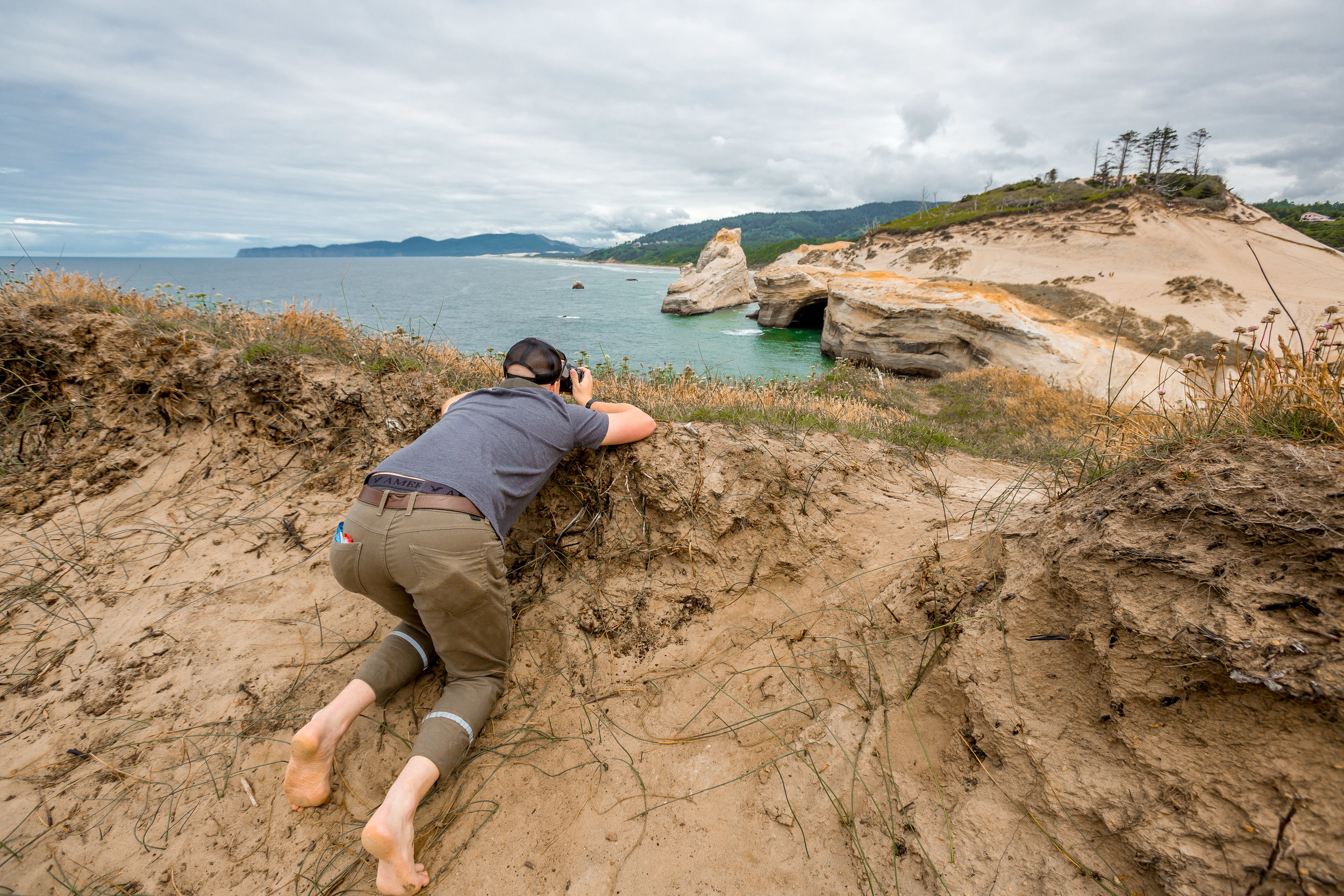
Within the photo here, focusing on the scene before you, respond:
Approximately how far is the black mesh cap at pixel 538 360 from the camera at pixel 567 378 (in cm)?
16

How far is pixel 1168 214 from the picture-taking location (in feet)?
80.0

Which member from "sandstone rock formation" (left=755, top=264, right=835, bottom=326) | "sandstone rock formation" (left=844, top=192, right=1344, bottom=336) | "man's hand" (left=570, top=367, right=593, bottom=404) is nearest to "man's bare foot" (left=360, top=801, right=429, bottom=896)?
"man's hand" (left=570, top=367, right=593, bottom=404)

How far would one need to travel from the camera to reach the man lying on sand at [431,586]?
1949mm

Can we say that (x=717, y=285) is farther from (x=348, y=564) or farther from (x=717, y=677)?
(x=348, y=564)

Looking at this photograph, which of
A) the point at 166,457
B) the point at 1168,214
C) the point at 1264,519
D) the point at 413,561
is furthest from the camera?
the point at 1168,214

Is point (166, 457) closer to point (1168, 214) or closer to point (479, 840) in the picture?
point (479, 840)

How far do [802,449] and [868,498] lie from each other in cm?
57

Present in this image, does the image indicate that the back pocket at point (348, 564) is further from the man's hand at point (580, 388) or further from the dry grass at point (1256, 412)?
the dry grass at point (1256, 412)

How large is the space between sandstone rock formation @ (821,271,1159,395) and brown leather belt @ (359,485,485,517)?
19024 millimetres

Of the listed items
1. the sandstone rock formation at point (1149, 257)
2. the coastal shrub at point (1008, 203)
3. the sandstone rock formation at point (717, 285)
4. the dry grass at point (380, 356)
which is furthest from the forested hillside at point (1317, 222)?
the dry grass at point (380, 356)

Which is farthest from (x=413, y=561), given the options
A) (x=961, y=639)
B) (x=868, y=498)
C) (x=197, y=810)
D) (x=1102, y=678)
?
(x=868, y=498)

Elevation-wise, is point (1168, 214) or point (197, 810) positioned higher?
point (1168, 214)

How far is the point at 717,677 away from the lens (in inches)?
102

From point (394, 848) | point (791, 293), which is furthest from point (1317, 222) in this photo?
point (394, 848)
